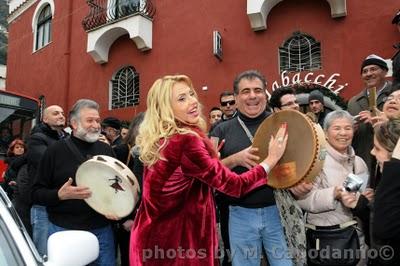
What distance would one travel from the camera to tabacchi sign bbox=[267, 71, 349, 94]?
8752 mm

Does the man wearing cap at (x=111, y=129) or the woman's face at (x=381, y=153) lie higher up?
the man wearing cap at (x=111, y=129)

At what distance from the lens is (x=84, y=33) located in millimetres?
14844

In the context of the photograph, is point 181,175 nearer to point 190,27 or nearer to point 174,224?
point 174,224

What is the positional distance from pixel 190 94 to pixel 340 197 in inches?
54.0

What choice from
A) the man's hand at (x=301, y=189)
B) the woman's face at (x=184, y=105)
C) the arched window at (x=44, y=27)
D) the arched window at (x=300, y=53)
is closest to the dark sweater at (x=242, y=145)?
the man's hand at (x=301, y=189)

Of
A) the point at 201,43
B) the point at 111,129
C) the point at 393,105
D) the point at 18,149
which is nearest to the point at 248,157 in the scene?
the point at 393,105

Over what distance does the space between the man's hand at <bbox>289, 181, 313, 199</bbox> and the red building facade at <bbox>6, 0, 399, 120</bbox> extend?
6159 millimetres

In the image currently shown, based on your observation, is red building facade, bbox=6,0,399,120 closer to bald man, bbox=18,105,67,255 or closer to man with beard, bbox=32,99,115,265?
bald man, bbox=18,105,67,255

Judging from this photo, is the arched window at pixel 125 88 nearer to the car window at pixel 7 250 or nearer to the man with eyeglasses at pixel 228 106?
the man with eyeglasses at pixel 228 106

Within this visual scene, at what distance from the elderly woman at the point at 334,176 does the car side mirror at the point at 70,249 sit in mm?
1713

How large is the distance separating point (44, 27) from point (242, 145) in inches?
646

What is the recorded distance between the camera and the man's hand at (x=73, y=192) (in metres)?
3.29

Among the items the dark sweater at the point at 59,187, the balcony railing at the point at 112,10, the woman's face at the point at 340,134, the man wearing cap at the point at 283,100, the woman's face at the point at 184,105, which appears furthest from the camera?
the balcony railing at the point at 112,10

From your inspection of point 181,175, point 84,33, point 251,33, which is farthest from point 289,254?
point 84,33
